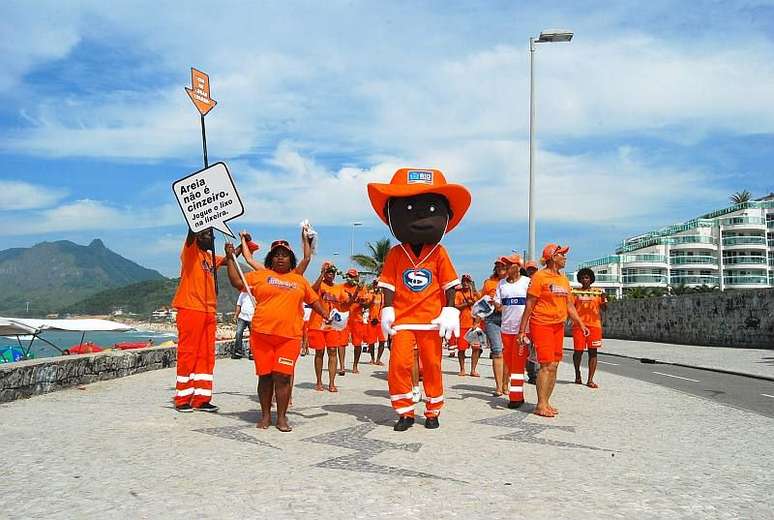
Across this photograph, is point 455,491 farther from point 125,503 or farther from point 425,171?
point 425,171

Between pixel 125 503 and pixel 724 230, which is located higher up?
pixel 724 230

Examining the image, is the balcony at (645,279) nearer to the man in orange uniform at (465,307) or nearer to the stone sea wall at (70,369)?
the man in orange uniform at (465,307)

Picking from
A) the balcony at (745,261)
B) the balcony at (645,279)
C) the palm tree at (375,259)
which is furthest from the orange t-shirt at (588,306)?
the balcony at (745,261)

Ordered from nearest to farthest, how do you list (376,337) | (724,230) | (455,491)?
1. (455,491)
2. (376,337)
3. (724,230)

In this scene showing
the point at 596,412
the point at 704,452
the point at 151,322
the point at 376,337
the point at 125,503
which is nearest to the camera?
the point at 125,503

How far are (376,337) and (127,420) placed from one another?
9.59 metres

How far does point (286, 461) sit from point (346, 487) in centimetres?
88

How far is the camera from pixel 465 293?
40.8 feet

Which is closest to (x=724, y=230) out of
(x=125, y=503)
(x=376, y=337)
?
(x=376, y=337)

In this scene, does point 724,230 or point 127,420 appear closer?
point 127,420

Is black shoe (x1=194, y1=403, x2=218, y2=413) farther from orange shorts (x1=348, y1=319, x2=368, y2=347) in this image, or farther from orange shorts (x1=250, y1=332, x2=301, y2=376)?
orange shorts (x1=348, y1=319, x2=368, y2=347)

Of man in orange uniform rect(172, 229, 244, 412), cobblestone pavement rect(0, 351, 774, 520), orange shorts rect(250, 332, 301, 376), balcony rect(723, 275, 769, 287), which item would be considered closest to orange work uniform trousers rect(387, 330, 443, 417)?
cobblestone pavement rect(0, 351, 774, 520)

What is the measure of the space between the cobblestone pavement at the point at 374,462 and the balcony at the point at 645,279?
7361 cm

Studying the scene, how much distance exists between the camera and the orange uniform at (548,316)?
7.63 m
